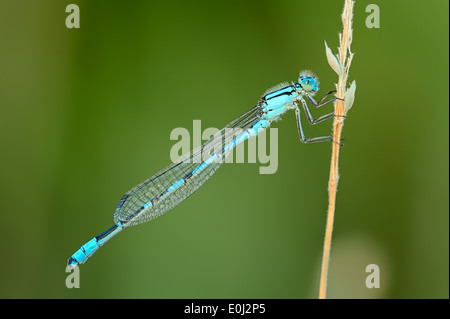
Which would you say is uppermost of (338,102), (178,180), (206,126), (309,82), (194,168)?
(309,82)

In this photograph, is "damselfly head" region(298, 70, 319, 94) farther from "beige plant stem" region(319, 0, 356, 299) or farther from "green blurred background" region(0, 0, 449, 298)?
"beige plant stem" region(319, 0, 356, 299)

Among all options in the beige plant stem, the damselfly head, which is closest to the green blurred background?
the damselfly head

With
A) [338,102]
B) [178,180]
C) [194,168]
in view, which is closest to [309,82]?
[338,102]

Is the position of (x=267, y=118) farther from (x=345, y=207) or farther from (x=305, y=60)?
(x=345, y=207)

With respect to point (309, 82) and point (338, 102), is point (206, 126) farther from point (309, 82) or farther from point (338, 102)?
point (338, 102)

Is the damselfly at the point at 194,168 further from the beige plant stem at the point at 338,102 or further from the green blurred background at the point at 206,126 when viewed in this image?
the beige plant stem at the point at 338,102

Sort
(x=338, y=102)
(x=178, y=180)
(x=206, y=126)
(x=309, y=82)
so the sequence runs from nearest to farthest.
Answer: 1. (x=338, y=102)
2. (x=309, y=82)
3. (x=178, y=180)
4. (x=206, y=126)

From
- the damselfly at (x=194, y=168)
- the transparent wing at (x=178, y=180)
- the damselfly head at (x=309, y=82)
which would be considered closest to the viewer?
the damselfly head at (x=309, y=82)

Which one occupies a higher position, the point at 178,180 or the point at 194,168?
the point at 194,168

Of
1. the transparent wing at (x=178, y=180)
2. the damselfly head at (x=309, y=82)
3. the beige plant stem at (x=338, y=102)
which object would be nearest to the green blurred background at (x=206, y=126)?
the transparent wing at (x=178, y=180)
